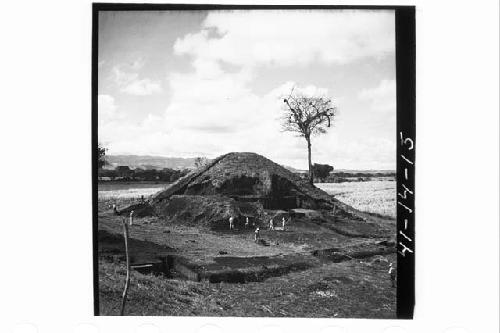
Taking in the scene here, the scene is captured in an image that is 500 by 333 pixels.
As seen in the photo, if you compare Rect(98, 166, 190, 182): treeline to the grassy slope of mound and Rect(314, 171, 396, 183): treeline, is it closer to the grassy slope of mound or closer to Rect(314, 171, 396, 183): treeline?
the grassy slope of mound

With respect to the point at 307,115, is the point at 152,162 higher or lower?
lower

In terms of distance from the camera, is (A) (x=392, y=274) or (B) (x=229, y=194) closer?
(A) (x=392, y=274)

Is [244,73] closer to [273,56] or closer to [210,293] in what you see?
[273,56]

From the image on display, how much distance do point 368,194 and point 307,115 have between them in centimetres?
54

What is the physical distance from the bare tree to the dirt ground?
0.47m

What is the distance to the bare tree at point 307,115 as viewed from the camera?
2506 mm

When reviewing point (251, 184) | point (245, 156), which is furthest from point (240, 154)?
point (251, 184)

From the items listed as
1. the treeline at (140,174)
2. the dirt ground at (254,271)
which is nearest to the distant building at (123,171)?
the treeline at (140,174)

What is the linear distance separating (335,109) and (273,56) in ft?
1.43

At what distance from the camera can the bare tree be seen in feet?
8.22

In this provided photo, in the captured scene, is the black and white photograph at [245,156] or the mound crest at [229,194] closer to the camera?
the black and white photograph at [245,156]

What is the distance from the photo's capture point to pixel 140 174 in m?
2.52

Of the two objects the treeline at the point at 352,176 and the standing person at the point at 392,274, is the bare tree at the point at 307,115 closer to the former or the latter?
the treeline at the point at 352,176

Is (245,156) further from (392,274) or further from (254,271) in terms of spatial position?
(392,274)
